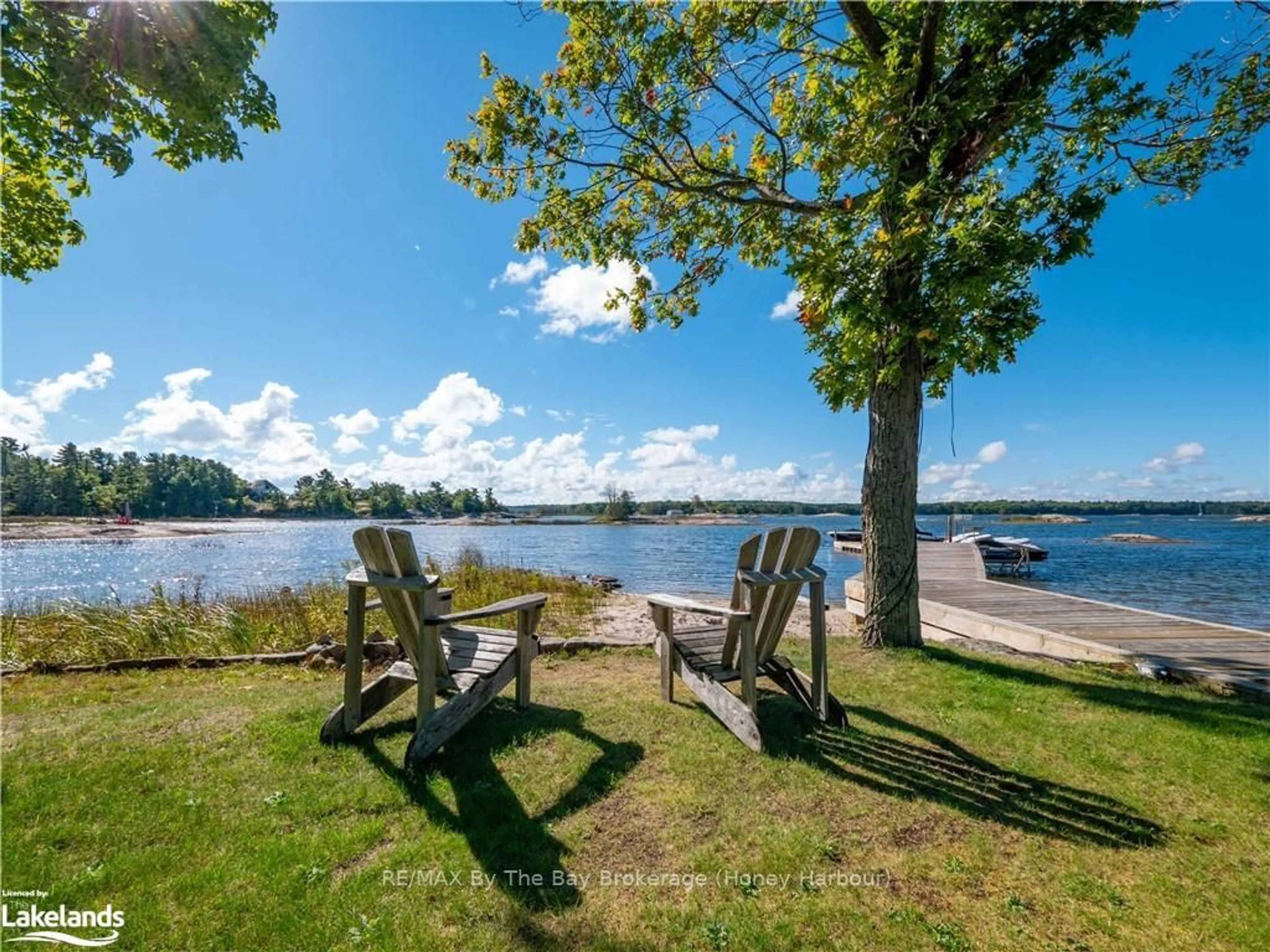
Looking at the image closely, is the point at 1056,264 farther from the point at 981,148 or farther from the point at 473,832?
the point at 473,832

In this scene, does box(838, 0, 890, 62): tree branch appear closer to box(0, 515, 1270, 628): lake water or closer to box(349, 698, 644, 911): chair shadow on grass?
box(0, 515, 1270, 628): lake water

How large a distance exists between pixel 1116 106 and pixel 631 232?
17.4ft

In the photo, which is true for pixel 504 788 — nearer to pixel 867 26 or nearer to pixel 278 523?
pixel 867 26

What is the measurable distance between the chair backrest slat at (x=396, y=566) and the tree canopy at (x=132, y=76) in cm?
356

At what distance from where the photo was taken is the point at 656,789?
9.71 feet

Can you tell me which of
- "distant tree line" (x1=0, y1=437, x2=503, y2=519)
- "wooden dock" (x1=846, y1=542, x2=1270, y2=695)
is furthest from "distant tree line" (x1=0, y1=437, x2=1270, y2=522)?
"wooden dock" (x1=846, y1=542, x2=1270, y2=695)

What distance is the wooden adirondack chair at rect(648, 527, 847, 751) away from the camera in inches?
140

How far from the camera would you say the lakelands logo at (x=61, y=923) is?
6.23ft

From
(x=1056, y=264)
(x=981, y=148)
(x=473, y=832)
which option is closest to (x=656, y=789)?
(x=473, y=832)

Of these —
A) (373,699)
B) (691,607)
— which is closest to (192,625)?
(373,699)

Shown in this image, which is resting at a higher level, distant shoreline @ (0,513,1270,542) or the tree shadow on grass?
the tree shadow on grass

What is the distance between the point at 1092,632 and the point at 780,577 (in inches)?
240

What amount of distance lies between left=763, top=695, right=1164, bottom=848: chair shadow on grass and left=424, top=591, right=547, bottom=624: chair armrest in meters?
1.89

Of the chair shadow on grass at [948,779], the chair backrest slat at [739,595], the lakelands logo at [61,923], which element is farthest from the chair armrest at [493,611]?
the chair shadow on grass at [948,779]
